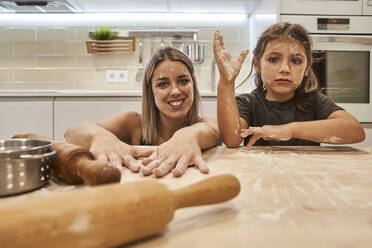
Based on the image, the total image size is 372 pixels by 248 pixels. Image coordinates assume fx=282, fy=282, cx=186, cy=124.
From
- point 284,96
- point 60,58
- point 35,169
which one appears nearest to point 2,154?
point 35,169

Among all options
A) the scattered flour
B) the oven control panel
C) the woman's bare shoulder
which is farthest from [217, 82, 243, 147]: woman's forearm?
the oven control panel

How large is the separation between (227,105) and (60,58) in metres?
2.12

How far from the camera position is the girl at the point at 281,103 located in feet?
2.89

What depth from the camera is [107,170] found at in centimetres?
37

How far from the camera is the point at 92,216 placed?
0.23 m

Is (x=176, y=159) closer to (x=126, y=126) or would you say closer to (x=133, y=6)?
(x=126, y=126)

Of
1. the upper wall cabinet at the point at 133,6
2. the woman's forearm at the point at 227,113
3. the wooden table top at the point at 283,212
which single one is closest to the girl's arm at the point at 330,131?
the woman's forearm at the point at 227,113

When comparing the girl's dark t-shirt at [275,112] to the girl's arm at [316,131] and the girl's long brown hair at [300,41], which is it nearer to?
the girl's long brown hair at [300,41]

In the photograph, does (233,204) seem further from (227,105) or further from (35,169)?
(227,105)

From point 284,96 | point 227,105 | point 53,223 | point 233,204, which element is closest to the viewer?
point 53,223

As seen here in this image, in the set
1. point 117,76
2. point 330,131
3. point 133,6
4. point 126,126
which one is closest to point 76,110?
point 117,76

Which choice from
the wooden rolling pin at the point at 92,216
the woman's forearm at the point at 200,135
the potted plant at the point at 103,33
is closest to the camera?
the wooden rolling pin at the point at 92,216

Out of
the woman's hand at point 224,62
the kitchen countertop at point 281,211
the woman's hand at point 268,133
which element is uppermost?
the woman's hand at point 224,62

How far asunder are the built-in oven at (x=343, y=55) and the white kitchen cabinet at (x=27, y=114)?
1.71m
